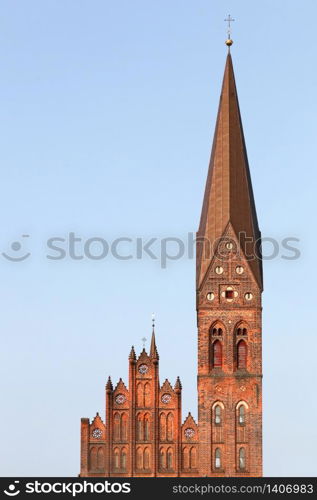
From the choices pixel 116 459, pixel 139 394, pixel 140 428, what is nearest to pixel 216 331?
pixel 139 394

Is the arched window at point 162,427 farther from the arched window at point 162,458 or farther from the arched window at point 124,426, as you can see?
the arched window at point 124,426

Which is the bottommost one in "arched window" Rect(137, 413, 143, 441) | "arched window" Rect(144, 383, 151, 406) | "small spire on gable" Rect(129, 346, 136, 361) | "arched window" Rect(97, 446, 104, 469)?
"arched window" Rect(97, 446, 104, 469)

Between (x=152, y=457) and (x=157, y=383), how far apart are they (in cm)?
289

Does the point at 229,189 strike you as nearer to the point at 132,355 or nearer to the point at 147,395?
the point at 132,355

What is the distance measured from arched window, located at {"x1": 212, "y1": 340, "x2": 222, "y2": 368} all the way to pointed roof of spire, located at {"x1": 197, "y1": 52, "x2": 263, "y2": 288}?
2418mm

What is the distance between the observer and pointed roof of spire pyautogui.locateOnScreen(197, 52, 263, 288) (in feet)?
255

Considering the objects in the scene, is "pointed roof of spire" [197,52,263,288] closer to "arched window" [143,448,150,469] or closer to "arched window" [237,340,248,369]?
"arched window" [237,340,248,369]

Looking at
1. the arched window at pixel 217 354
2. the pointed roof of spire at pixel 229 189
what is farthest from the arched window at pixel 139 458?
the pointed roof of spire at pixel 229 189

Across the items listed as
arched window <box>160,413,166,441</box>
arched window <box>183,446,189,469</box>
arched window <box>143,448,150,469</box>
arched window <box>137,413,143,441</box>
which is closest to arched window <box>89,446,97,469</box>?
arched window <box>137,413,143,441</box>

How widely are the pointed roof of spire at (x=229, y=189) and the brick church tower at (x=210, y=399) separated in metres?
0.08

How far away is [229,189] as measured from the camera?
7856cm

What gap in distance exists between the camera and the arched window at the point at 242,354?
76500 mm

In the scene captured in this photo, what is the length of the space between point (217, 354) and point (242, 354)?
0.98m
